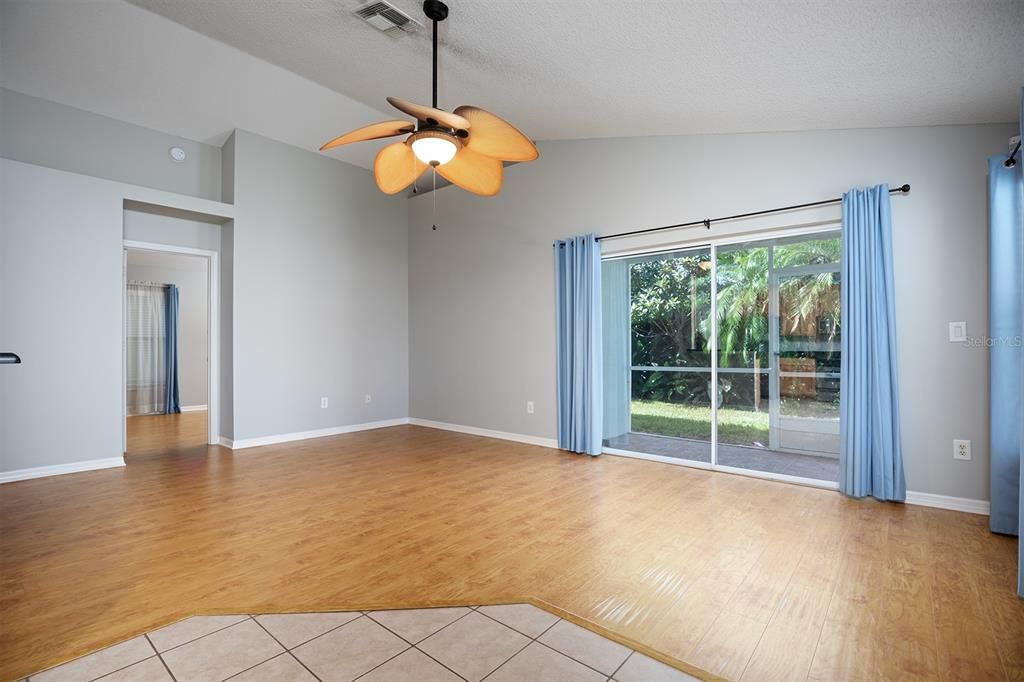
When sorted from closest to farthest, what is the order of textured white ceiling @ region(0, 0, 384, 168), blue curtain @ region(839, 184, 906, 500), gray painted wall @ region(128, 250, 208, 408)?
1. blue curtain @ region(839, 184, 906, 500)
2. textured white ceiling @ region(0, 0, 384, 168)
3. gray painted wall @ region(128, 250, 208, 408)

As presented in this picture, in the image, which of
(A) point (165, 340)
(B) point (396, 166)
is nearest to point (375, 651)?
(B) point (396, 166)

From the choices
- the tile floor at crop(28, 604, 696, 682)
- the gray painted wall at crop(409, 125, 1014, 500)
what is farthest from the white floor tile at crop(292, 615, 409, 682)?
the gray painted wall at crop(409, 125, 1014, 500)

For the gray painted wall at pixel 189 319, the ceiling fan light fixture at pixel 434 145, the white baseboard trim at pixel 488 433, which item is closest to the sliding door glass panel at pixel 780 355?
the white baseboard trim at pixel 488 433

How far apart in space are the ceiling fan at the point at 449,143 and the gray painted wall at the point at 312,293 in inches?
111

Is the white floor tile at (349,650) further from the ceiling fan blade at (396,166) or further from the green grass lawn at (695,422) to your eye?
the green grass lawn at (695,422)

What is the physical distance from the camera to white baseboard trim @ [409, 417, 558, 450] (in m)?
5.28

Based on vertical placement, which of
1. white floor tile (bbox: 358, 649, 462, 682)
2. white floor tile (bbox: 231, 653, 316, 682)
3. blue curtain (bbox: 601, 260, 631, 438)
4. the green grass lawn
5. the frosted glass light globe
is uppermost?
the frosted glass light globe

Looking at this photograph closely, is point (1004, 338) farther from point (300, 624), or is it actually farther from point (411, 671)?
point (300, 624)

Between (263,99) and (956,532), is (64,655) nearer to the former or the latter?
(956,532)

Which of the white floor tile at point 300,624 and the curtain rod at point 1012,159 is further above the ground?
the curtain rod at point 1012,159

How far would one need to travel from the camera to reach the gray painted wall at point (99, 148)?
13.6 feet

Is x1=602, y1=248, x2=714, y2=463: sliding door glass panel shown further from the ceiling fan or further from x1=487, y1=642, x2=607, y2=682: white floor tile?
x1=487, y1=642, x2=607, y2=682: white floor tile

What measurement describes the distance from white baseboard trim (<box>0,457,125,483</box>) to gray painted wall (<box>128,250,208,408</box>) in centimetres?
468

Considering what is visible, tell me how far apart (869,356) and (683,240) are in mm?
1698
